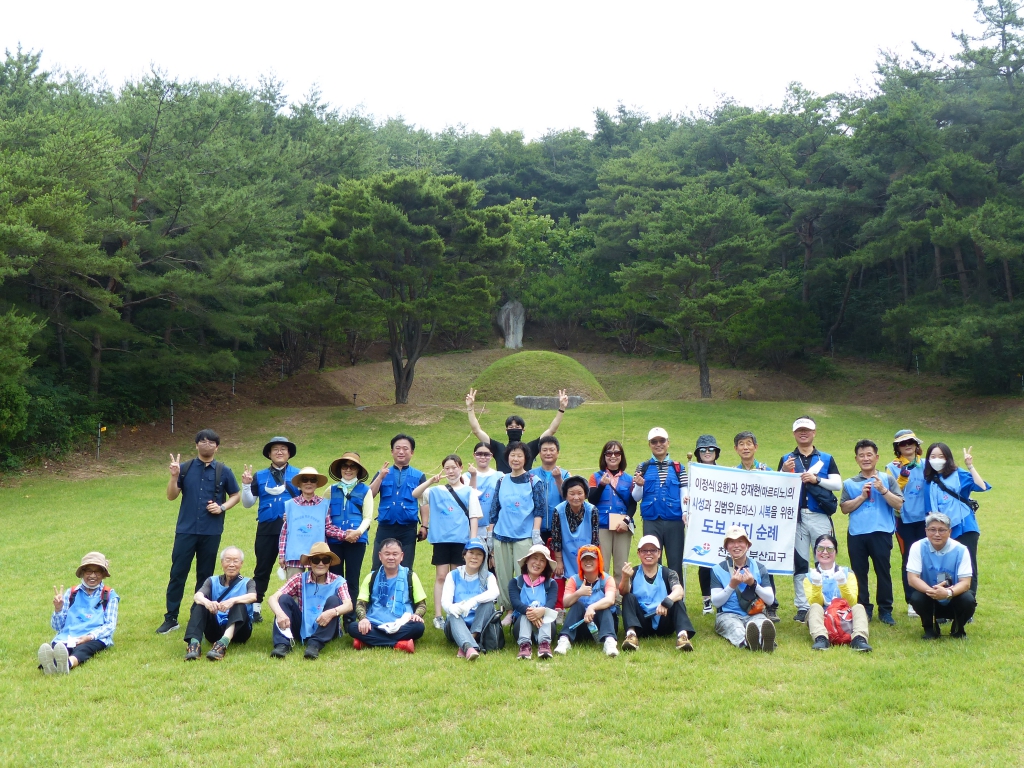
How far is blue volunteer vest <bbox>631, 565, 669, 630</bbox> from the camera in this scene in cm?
656

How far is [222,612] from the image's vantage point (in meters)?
6.48

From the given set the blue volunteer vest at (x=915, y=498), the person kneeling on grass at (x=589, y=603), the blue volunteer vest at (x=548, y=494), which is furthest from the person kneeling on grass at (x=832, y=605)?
the blue volunteer vest at (x=548, y=494)

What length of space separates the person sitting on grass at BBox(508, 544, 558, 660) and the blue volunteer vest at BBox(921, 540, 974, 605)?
113 inches

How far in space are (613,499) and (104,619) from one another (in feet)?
13.8

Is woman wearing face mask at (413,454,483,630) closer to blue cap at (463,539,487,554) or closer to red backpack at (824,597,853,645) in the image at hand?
blue cap at (463,539,487,554)

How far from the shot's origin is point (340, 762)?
14.6ft

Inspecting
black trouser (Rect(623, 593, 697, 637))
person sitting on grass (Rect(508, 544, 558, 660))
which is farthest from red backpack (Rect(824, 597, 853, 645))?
person sitting on grass (Rect(508, 544, 558, 660))

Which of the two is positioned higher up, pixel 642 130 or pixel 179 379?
pixel 642 130

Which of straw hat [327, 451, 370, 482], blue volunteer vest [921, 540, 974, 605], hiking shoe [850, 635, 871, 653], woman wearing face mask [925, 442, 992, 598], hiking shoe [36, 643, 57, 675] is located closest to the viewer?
hiking shoe [36, 643, 57, 675]

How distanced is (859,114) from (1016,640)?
31118 millimetres

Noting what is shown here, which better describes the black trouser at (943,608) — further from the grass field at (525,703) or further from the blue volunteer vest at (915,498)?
the blue volunteer vest at (915,498)

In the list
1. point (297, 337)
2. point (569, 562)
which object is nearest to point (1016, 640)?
point (569, 562)

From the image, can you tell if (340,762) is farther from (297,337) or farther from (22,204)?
(297,337)

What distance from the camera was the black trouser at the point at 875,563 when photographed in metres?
6.97
